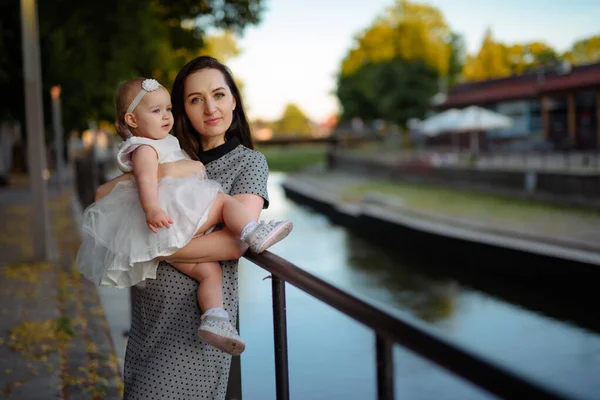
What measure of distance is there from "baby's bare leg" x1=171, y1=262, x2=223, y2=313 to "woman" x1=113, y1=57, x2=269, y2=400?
37 millimetres

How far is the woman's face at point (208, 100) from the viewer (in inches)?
82.7

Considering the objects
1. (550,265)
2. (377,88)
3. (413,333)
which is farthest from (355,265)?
(377,88)

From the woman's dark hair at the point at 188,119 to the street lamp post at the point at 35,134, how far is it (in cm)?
633

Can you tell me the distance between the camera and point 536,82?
3666 cm

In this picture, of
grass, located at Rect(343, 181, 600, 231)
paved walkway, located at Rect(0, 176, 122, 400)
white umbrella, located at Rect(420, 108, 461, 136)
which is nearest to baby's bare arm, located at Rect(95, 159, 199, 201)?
paved walkway, located at Rect(0, 176, 122, 400)

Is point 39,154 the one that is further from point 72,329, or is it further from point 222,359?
→ point 222,359

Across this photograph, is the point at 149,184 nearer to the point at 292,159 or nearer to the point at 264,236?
the point at 264,236

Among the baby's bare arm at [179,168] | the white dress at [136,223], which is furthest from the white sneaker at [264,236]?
the baby's bare arm at [179,168]

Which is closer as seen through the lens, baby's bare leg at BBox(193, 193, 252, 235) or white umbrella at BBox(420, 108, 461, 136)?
baby's bare leg at BBox(193, 193, 252, 235)

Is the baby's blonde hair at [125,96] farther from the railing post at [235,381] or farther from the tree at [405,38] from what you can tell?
the tree at [405,38]

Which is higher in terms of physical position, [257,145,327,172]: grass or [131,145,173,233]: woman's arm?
[131,145,173,233]: woman's arm

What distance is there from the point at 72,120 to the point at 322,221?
7912mm

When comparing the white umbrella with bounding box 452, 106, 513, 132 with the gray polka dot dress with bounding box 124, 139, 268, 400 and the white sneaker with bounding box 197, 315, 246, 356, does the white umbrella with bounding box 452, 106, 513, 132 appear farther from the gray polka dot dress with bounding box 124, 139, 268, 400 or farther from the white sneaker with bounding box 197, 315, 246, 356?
the white sneaker with bounding box 197, 315, 246, 356

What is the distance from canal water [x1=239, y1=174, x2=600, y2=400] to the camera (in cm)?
182
